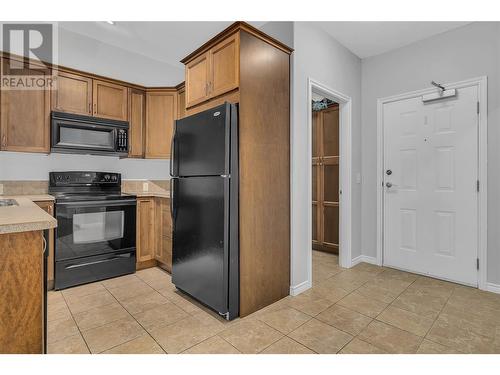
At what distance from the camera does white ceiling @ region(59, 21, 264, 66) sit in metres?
2.94

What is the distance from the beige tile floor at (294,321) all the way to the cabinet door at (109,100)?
1.91 metres

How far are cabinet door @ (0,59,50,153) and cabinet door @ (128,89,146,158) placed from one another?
0.84 metres

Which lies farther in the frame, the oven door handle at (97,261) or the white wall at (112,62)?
the white wall at (112,62)

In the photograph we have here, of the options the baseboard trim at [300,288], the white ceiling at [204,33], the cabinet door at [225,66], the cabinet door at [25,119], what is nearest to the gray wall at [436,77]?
the white ceiling at [204,33]

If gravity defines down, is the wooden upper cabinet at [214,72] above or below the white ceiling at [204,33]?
below

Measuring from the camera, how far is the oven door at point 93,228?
2588 millimetres

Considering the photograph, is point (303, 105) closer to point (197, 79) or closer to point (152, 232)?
point (197, 79)

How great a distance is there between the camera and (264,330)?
189 cm

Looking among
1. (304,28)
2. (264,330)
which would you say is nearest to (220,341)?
(264,330)

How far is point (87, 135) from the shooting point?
303 cm

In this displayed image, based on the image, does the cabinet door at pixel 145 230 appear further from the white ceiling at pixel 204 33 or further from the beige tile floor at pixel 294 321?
the white ceiling at pixel 204 33

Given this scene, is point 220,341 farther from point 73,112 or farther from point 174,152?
point 73,112

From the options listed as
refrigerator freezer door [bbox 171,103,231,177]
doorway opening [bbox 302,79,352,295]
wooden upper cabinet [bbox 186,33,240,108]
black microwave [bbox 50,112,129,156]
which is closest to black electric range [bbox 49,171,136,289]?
black microwave [bbox 50,112,129,156]

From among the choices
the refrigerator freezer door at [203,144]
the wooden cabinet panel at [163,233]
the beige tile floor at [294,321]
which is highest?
the refrigerator freezer door at [203,144]
